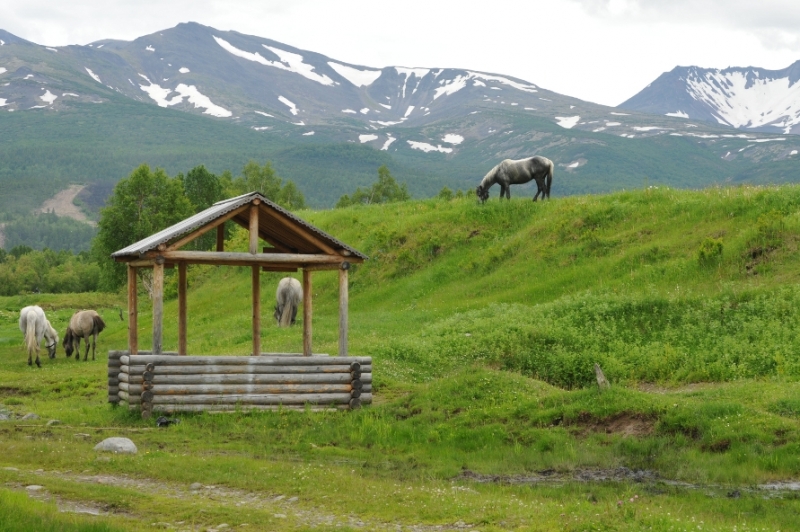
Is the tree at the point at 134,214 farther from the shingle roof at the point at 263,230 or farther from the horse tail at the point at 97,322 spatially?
the shingle roof at the point at 263,230

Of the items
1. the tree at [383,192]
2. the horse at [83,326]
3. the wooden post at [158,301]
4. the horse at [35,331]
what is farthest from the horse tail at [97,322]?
the tree at [383,192]

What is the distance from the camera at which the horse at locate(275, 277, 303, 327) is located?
3562 cm

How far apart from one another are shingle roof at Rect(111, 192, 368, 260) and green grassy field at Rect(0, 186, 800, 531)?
3578mm

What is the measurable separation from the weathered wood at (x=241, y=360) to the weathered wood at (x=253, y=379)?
25cm

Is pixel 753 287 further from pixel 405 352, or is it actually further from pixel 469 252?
pixel 469 252

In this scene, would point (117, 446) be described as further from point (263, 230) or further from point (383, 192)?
point (383, 192)

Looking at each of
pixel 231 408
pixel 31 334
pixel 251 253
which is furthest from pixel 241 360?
pixel 31 334

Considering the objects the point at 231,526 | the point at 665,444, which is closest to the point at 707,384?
the point at 665,444

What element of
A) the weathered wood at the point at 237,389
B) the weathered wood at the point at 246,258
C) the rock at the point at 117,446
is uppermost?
the weathered wood at the point at 246,258

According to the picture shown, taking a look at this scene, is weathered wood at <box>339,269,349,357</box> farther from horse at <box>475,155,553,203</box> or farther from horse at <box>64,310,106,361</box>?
horse at <box>475,155,553,203</box>

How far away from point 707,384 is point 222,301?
92.5ft

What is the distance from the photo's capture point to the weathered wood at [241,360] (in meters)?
19.1

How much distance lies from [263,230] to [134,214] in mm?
39122

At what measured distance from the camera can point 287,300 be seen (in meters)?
35.8
